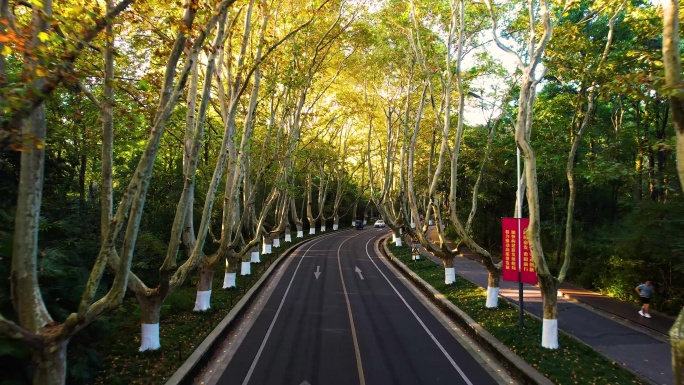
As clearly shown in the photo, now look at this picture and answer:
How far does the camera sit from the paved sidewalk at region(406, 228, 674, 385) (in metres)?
9.81

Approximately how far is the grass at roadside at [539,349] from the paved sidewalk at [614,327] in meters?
0.67

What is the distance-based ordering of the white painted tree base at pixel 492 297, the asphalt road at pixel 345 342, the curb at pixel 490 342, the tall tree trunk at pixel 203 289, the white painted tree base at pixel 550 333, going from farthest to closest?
the white painted tree base at pixel 492 297
the tall tree trunk at pixel 203 289
the white painted tree base at pixel 550 333
the asphalt road at pixel 345 342
the curb at pixel 490 342

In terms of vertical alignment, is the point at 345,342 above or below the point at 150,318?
below

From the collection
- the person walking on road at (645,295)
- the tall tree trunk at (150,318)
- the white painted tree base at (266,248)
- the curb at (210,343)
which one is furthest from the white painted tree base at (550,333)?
the white painted tree base at (266,248)

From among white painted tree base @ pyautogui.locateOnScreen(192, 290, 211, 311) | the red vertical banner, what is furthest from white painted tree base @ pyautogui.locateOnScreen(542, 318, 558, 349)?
white painted tree base @ pyautogui.locateOnScreen(192, 290, 211, 311)

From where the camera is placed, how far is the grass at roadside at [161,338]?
876 cm

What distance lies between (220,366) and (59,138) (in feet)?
26.2

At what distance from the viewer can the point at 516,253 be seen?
42.4 ft

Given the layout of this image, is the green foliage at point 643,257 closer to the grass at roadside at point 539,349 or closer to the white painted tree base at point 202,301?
the grass at roadside at point 539,349

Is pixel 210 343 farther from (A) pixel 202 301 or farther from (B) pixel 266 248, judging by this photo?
(B) pixel 266 248

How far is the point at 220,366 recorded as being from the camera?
9883mm

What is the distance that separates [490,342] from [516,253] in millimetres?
3309

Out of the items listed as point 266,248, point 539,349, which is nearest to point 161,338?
point 539,349

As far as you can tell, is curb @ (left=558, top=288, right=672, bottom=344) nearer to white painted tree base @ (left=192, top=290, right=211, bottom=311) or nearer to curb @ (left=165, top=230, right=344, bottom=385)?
curb @ (left=165, top=230, right=344, bottom=385)
